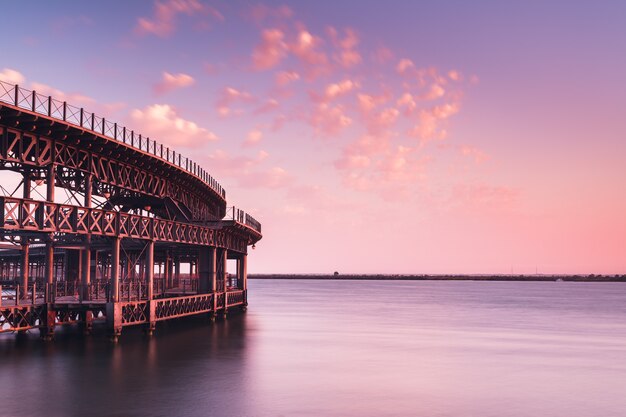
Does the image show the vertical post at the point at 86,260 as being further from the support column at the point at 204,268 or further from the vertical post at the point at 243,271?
the vertical post at the point at 243,271

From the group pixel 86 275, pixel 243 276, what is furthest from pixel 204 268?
pixel 243 276

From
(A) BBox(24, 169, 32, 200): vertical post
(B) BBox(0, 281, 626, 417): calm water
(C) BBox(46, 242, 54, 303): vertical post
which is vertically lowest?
(B) BBox(0, 281, 626, 417): calm water

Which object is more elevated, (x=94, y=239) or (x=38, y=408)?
(x=94, y=239)

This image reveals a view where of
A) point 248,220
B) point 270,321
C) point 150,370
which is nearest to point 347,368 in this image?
point 150,370

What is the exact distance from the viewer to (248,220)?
6488 centimetres

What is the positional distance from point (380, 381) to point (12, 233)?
2331cm

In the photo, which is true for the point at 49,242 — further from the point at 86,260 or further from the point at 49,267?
the point at 86,260

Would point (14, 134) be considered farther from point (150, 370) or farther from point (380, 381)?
point (380, 381)

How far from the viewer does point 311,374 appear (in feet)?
94.6

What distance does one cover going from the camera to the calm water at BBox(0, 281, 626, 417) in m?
21.9

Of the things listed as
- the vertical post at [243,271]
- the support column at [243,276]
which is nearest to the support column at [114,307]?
the support column at [243,276]

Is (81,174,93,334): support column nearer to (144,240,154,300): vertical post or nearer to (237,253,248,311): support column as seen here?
(144,240,154,300): vertical post

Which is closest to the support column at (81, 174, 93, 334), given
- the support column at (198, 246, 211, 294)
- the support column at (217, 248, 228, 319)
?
the support column at (198, 246, 211, 294)

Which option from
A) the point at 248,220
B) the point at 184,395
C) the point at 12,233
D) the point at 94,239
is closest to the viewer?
the point at 184,395
